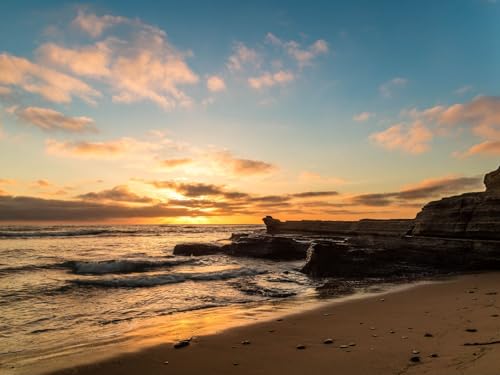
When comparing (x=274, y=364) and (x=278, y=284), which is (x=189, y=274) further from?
(x=274, y=364)

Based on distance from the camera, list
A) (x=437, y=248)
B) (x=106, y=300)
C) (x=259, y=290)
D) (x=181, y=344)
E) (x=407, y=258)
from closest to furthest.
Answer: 1. (x=181, y=344)
2. (x=106, y=300)
3. (x=259, y=290)
4. (x=437, y=248)
5. (x=407, y=258)

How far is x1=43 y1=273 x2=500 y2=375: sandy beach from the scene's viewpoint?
4602 mm

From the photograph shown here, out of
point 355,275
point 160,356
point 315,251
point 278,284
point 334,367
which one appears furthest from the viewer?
point 315,251

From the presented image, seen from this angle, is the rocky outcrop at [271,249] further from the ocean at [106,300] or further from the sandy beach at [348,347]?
the sandy beach at [348,347]

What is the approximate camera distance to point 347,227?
59.9 m

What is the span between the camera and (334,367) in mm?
4676

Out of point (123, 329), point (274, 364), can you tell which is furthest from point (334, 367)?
point (123, 329)

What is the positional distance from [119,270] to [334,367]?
653 inches

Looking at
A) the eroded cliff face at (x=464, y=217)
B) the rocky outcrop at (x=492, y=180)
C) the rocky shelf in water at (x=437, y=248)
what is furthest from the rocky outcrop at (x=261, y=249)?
the rocky outcrop at (x=492, y=180)

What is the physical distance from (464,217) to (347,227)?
43.5m

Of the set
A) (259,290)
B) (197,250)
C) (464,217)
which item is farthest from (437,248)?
(197,250)

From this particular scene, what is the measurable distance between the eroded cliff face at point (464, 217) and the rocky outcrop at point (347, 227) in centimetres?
1136

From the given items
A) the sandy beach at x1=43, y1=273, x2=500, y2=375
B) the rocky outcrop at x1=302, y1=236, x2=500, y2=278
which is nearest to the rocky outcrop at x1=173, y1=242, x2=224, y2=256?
the rocky outcrop at x1=302, y1=236, x2=500, y2=278

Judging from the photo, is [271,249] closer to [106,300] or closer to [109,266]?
[109,266]
